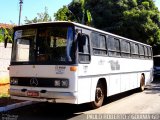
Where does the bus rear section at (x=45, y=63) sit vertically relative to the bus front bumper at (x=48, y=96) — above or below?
above

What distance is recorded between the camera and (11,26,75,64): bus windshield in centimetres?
904

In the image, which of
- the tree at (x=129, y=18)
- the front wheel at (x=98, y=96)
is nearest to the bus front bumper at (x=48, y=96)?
the front wheel at (x=98, y=96)

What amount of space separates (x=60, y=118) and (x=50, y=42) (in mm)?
2263

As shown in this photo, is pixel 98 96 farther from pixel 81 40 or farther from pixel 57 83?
pixel 81 40

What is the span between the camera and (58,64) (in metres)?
8.95

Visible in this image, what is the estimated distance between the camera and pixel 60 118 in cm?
923

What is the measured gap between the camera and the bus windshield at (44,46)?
904 cm

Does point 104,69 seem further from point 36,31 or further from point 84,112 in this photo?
point 36,31

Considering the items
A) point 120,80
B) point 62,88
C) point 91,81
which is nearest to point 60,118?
point 62,88

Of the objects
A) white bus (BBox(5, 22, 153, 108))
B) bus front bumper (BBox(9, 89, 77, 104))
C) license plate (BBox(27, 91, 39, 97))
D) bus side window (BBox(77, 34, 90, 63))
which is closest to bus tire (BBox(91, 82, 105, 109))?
white bus (BBox(5, 22, 153, 108))

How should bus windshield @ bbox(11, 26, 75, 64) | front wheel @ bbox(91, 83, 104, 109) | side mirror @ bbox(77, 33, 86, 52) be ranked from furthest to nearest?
front wheel @ bbox(91, 83, 104, 109) → side mirror @ bbox(77, 33, 86, 52) → bus windshield @ bbox(11, 26, 75, 64)

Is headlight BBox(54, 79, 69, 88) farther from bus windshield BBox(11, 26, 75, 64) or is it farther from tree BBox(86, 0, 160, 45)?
tree BBox(86, 0, 160, 45)

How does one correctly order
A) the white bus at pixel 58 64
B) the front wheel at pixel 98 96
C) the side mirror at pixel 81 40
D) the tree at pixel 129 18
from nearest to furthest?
the white bus at pixel 58 64 → the side mirror at pixel 81 40 → the front wheel at pixel 98 96 → the tree at pixel 129 18

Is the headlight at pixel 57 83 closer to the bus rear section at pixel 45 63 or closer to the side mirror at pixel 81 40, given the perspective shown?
the bus rear section at pixel 45 63
